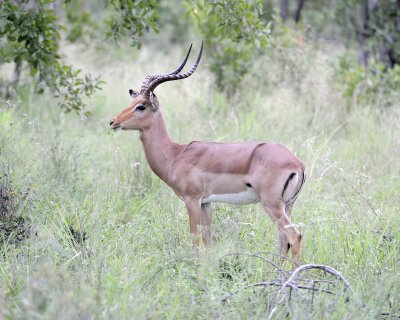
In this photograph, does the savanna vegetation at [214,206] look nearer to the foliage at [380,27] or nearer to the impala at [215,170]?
the foliage at [380,27]

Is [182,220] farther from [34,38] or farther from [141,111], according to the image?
[34,38]

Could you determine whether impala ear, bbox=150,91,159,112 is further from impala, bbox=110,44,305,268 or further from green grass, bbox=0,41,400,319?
green grass, bbox=0,41,400,319

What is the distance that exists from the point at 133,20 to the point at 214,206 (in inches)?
75.9

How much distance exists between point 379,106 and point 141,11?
3.99 meters

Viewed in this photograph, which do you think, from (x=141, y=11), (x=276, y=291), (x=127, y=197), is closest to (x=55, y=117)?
(x=141, y=11)

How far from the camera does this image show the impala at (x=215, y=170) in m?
4.81

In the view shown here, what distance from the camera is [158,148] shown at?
5.58m

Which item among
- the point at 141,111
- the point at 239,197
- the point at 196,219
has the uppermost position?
the point at 141,111

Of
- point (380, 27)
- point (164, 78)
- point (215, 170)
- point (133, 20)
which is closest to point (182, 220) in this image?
point (215, 170)

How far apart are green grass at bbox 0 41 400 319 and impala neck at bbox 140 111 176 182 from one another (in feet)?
1.19

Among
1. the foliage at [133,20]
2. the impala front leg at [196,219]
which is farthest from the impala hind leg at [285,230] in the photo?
the foliage at [133,20]

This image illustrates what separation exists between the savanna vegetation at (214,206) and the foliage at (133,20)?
2cm

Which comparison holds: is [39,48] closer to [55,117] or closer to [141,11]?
[141,11]

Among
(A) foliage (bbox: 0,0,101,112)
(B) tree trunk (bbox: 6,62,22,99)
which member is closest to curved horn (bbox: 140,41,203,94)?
(A) foliage (bbox: 0,0,101,112)
